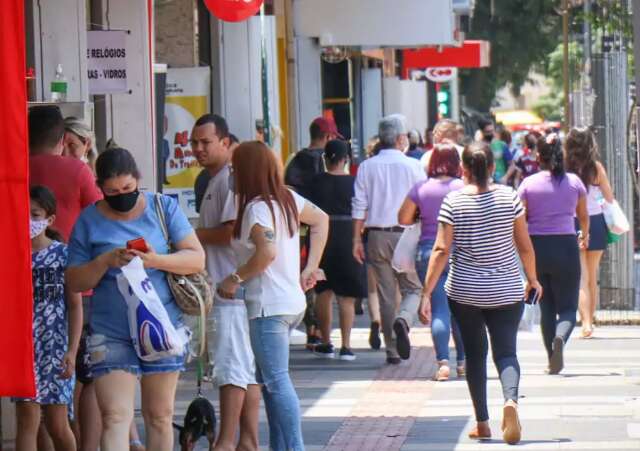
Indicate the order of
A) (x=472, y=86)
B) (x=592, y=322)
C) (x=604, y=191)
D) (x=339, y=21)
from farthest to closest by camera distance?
1. (x=472, y=86)
2. (x=339, y=21)
3. (x=592, y=322)
4. (x=604, y=191)

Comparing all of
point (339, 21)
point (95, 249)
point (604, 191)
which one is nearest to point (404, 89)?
point (339, 21)

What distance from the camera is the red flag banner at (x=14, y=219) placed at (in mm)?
6094

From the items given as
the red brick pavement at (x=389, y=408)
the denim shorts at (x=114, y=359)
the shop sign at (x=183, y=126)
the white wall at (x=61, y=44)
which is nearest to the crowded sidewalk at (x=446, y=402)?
the red brick pavement at (x=389, y=408)

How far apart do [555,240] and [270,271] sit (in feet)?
14.1

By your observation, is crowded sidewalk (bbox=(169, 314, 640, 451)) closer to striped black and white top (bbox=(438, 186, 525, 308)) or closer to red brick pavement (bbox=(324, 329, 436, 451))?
red brick pavement (bbox=(324, 329, 436, 451))

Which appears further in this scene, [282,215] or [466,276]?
[466,276]

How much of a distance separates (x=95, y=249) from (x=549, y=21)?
39848 mm

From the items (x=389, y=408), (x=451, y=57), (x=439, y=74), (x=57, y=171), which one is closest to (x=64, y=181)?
(x=57, y=171)

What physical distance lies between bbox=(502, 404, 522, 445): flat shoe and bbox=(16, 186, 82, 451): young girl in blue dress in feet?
8.56

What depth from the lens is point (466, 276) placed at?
943cm

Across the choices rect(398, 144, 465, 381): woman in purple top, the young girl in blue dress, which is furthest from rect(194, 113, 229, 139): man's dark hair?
rect(398, 144, 465, 381): woman in purple top

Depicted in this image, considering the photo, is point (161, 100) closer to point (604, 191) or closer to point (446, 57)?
point (604, 191)

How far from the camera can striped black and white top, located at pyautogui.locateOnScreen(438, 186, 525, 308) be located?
30.7 feet

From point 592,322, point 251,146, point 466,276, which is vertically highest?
point 251,146
